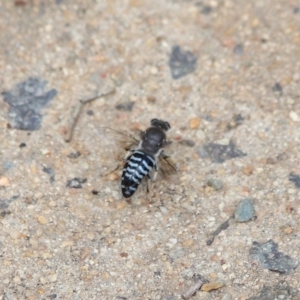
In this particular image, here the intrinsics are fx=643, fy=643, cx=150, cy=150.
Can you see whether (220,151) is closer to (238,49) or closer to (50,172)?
(238,49)

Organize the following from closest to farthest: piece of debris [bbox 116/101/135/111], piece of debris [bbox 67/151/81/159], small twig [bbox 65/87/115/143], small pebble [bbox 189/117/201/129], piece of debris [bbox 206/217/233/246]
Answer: piece of debris [bbox 206/217/233/246] < piece of debris [bbox 67/151/81/159] < small twig [bbox 65/87/115/143] < small pebble [bbox 189/117/201/129] < piece of debris [bbox 116/101/135/111]

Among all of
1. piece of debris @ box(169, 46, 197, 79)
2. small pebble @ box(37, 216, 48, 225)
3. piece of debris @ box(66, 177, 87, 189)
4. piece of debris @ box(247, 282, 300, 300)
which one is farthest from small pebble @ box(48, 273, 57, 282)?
piece of debris @ box(169, 46, 197, 79)

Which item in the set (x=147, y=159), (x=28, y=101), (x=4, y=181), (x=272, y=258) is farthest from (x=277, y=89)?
(x=4, y=181)

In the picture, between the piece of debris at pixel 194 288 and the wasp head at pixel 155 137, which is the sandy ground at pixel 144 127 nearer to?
the piece of debris at pixel 194 288

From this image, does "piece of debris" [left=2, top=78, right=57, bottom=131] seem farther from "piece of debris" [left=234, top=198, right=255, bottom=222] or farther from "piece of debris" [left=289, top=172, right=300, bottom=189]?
"piece of debris" [left=289, top=172, right=300, bottom=189]

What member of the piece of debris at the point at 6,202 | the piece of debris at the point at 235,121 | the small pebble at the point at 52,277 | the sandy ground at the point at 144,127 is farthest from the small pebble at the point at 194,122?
the small pebble at the point at 52,277
